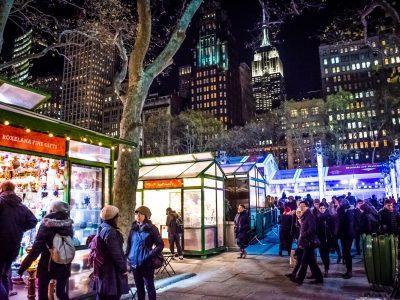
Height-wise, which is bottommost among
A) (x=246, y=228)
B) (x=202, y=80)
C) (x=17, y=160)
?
(x=246, y=228)

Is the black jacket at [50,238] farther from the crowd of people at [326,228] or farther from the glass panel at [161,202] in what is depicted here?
the glass panel at [161,202]

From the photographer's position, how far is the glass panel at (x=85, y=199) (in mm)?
7137

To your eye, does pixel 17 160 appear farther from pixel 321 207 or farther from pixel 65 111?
pixel 65 111

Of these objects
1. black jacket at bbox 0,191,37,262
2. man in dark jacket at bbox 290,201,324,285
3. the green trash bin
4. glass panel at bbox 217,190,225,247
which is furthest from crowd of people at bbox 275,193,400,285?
black jacket at bbox 0,191,37,262

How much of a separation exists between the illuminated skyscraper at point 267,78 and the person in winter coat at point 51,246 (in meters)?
178

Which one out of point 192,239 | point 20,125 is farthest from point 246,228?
point 20,125

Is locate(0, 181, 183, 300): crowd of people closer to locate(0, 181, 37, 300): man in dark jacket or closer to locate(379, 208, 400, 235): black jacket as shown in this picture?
locate(0, 181, 37, 300): man in dark jacket

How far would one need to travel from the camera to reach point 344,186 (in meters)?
27.8

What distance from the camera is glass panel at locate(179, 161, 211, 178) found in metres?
12.4

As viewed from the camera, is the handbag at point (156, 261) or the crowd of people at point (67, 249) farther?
the handbag at point (156, 261)

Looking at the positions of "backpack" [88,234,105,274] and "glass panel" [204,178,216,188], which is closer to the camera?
"backpack" [88,234,105,274]

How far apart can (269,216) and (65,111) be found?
116495 mm

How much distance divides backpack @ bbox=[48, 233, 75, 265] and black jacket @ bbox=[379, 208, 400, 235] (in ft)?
28.0

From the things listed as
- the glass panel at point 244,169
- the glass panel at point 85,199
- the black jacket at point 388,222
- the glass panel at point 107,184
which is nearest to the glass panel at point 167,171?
the glass panel at point 244,169
